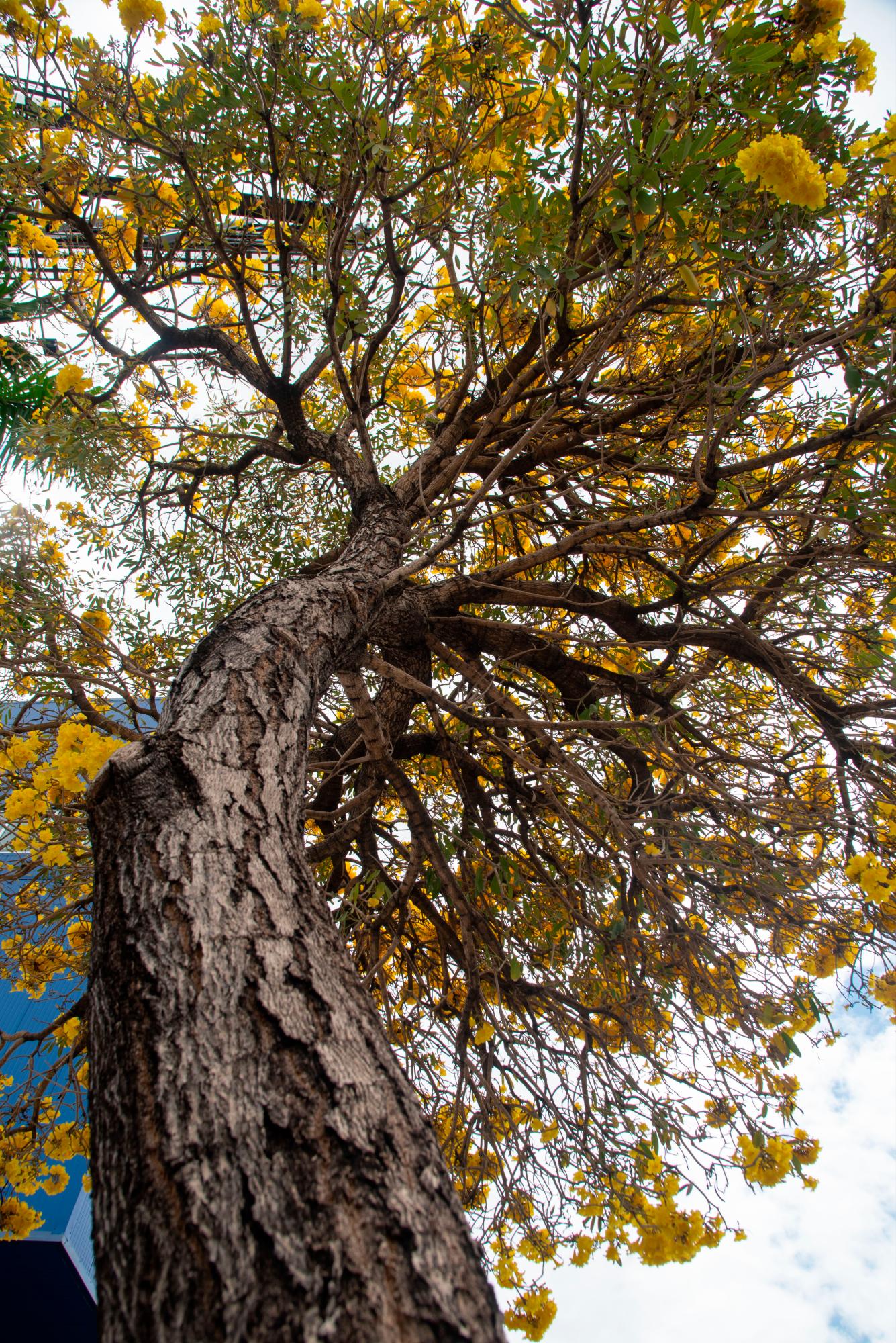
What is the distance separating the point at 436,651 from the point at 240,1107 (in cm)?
247

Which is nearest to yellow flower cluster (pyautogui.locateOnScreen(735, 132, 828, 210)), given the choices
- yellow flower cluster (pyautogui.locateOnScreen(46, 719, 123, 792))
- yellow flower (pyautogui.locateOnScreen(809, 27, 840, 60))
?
yellow flower (pyautogui.locateOnScreen(809, 27, 840, 60))

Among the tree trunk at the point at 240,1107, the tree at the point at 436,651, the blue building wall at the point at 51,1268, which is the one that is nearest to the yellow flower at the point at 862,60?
the tree at the point at 436,651

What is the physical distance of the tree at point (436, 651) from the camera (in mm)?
704

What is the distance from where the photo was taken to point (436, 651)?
3070 millimetres

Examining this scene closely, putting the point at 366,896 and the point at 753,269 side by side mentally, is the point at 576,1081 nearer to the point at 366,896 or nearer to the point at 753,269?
the point at 366,896

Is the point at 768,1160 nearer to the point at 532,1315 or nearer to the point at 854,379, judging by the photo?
the point at 532,1315

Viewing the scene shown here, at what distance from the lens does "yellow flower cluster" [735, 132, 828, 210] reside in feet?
4.88

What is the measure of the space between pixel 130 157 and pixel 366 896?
3208 mm

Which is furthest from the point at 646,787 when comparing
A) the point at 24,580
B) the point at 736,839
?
the point at 24,580

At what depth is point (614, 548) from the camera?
2.40 metres

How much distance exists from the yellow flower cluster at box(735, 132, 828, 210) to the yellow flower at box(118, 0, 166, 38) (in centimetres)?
215

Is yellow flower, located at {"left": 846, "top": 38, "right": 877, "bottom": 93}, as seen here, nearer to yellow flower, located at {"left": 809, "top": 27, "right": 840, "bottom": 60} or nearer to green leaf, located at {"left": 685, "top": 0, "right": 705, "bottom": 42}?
yellow flower, located at {"left": 809, "top": 27, "right": 840, "bottom": 60}

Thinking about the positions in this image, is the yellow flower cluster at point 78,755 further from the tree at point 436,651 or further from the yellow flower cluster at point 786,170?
the yellow flower cluster at point 786,170

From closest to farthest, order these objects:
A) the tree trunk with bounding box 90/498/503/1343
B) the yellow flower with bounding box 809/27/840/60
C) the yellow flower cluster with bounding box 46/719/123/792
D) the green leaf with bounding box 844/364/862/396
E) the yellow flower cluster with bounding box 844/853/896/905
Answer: the tree trunk with bounding box 90/498/503/1343, the green leaf with bounding box 844/364/862/396, the yellow flower cluster with bounding box 46/719/123/792, the yellow flower with bounding box 809/27/840/60, the yellow flower cluster with bounding box 844/853/896/905
